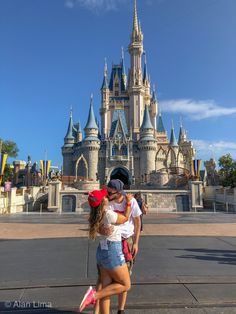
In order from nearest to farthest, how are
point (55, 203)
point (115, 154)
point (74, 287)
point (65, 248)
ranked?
point (74, 287) → point (65, 248) → point (55, 203) → point (115, 154)

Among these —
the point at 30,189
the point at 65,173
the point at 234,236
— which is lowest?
the point at 234,236

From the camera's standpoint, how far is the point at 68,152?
6906 centimetres

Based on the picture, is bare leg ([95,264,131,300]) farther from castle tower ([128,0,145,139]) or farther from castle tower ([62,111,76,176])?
castle tower ([128,0,145,139])

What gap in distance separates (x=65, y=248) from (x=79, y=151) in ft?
189

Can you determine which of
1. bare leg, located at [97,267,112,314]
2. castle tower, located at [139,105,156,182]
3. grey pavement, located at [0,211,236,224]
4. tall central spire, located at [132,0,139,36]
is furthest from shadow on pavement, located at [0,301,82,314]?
tall central spire, located at [132,0,139,36]

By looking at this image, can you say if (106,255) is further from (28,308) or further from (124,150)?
(124,150)

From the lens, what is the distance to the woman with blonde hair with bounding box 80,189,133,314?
311 centimetres

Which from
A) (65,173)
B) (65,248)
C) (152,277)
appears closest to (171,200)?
(65,248)

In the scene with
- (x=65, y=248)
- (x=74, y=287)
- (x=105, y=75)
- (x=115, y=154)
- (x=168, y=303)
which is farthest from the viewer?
(x=105, y=75)

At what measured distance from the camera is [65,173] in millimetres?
67188

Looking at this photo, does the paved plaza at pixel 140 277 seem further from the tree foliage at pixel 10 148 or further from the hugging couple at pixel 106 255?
the tree foliage at pixel 10 148

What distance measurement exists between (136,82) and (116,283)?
235 ft

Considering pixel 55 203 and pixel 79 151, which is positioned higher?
pixel 79 151

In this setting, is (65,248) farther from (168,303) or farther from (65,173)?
(65,173)
